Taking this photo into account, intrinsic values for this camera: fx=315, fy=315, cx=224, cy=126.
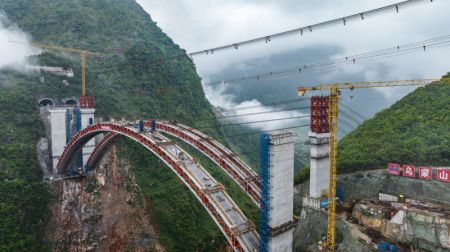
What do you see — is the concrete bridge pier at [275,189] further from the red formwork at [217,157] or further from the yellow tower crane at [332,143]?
Answer: the yellow tower crane at [332,143]

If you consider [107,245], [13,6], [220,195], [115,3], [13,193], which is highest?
[115,3]

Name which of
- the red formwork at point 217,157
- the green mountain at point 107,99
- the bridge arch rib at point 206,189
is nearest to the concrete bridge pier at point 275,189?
the bridge arch rib at point 206,189

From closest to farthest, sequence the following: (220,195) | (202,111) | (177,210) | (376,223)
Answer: (220,195) < (376,223) < (177,210) < (202,111)

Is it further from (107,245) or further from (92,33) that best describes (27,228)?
(92,33)

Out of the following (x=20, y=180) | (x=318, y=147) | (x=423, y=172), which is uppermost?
(x=318, y=147)

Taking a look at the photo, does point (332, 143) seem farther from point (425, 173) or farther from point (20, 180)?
point (20, 180)

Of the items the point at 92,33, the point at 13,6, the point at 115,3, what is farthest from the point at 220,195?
the point at 115,3

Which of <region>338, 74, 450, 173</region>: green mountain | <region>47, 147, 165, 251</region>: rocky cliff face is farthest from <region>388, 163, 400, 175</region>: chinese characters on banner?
<region>47, 147, 165, 251</region>: rocky cliff face

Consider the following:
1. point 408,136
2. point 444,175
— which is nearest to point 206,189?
point 444,175

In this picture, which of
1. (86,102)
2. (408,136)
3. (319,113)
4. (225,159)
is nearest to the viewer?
(225,159)
